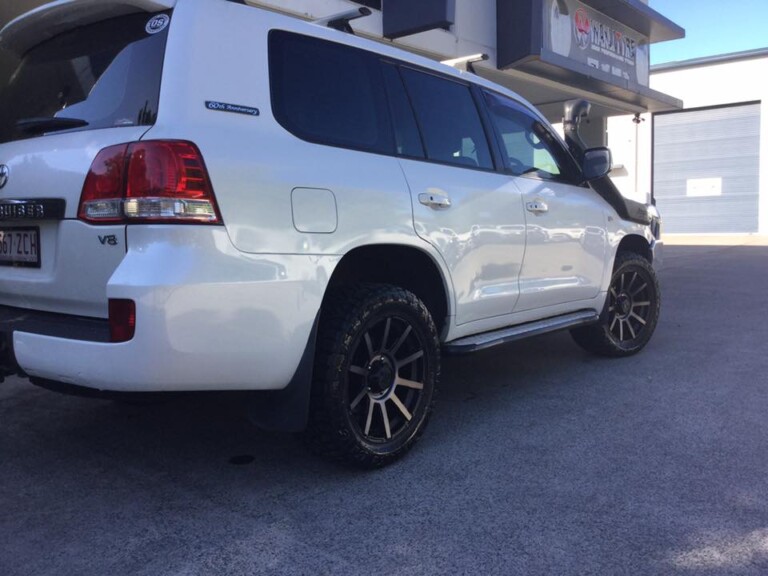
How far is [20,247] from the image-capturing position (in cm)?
283

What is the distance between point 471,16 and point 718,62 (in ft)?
59.1

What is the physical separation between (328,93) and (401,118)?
50 centimetres

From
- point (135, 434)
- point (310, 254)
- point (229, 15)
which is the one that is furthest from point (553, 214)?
point (135, 434)

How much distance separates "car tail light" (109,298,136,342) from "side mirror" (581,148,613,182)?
339 cm

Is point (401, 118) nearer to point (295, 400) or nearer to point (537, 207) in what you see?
point (537, 207)

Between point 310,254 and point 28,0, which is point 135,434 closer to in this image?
point 310,254

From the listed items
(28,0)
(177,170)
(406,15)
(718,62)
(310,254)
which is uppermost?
(718,62)

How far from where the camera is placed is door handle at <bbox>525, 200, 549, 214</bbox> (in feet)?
13.3

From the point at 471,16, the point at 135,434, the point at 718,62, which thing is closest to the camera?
the point at 135,434

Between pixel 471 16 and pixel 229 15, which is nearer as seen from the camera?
pixel 229 15

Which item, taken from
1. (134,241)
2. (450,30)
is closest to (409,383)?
(134,241)

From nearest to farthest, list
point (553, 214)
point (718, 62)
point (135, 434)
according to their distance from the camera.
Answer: point (135, 434) → point (553, 214) → point (718, 62)

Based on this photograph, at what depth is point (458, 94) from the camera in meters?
3.91

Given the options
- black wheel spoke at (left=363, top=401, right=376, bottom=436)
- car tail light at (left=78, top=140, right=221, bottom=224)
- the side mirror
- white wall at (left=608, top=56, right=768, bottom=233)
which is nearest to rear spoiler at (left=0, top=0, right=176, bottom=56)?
car tail light at (left=78, top=140, right=221, bottom=224)
